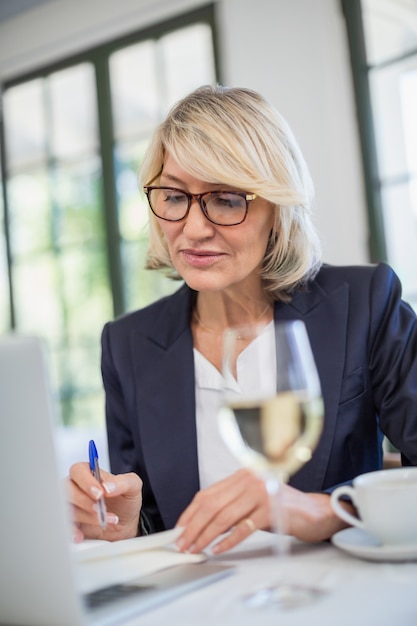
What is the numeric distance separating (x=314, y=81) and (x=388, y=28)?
41 cm

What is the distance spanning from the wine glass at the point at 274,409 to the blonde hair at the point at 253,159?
30.1 inches

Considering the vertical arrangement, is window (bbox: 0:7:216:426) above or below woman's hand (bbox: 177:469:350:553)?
above

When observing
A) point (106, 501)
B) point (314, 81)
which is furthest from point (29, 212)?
point (106, 501)

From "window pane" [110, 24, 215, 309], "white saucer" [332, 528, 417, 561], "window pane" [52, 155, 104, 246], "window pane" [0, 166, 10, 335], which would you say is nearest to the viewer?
"white saucer" [332, 528, 417, 561]

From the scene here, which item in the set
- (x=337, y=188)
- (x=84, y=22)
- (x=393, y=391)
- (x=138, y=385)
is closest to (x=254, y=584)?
(x=393, y=391)

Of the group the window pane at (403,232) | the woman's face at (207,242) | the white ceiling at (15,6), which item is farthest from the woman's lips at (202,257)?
the white ceiling at (15,6)

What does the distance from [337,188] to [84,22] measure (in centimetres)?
202

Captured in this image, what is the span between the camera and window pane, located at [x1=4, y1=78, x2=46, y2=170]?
509 centimetres

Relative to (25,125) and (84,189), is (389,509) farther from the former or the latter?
(25,125)

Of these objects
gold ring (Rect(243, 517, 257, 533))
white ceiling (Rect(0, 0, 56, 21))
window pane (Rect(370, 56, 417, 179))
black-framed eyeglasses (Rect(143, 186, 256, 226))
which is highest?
white ceiling (Rect(0, 0, 56, 21))

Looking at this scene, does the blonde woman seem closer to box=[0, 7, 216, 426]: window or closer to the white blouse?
the white blouse

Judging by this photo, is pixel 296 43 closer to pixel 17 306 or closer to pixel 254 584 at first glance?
pixel 17 306

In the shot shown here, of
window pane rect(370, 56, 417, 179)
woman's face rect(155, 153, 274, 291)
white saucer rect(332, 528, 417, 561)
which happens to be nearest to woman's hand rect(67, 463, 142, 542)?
white saucer rect(332, 528, 417, 561)

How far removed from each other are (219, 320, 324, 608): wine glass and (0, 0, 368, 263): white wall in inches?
119
